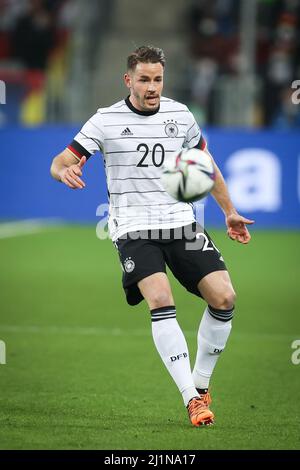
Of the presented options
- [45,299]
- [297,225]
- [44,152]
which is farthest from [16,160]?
[45,299]

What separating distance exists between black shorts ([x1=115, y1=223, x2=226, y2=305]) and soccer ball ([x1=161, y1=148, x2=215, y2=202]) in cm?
43

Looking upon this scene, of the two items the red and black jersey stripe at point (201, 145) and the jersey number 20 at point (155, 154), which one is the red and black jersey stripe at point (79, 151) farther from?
the red and black jersey stripe at point (201, 145)

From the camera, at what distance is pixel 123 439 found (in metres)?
5.84

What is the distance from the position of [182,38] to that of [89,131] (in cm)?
1713

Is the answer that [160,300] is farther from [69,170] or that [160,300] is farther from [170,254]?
[69,170]

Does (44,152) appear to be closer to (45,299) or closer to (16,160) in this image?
(16,160)

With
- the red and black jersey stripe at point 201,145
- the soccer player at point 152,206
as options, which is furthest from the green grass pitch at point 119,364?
the red and black jersey stripe at point 201,145

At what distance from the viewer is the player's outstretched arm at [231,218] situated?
6.70 metres

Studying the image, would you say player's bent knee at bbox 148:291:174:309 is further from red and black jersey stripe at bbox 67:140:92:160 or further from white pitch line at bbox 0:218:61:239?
white pitch line at bbox 0:218:61:239

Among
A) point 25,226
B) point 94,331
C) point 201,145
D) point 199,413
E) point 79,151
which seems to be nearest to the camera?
point 199,413

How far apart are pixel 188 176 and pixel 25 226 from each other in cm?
1317

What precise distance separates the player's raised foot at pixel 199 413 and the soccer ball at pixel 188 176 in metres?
1.25

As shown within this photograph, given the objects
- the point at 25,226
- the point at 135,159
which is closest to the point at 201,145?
the point at 135,159

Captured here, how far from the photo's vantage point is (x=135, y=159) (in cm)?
667
